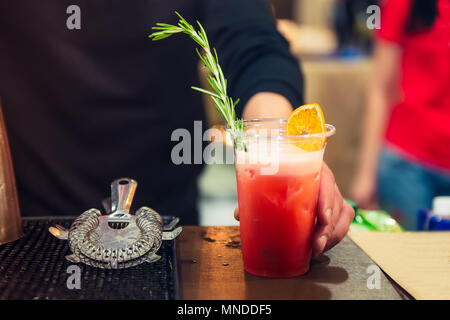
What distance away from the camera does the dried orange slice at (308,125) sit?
74 centimetres

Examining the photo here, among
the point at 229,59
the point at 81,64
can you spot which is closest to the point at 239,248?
the point at 229,59

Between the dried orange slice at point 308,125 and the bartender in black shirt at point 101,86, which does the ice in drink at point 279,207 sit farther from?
the bartender in black shirt at point 101,86

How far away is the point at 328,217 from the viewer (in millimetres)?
780

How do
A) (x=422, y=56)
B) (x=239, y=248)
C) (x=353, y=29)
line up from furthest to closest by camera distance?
1. (x=353, y=29)
2. (x=422, y=56)
3. (x=239, y=248)

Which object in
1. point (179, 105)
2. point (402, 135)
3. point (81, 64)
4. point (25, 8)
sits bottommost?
point (402, 135)

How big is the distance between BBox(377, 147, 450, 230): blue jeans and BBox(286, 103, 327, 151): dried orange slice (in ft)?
3.75

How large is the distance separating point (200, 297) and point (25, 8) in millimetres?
1057

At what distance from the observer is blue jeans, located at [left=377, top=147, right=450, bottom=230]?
1834mm

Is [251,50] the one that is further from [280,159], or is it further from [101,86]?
[280,159]

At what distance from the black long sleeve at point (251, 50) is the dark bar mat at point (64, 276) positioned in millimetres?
524

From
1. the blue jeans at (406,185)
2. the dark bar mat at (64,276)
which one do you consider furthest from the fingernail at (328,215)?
the blue jeans at (406,185)

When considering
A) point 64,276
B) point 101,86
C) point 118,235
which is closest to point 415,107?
point 101,86
